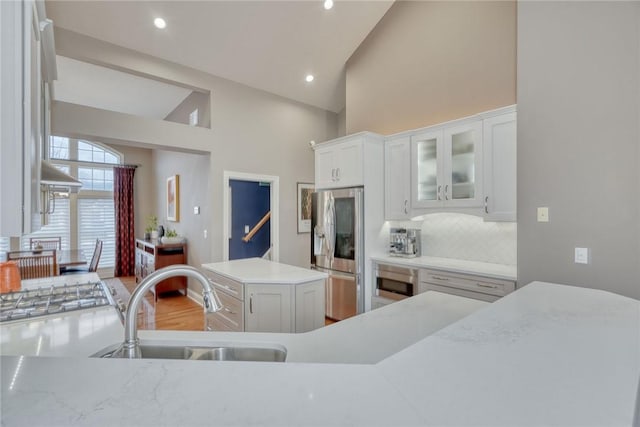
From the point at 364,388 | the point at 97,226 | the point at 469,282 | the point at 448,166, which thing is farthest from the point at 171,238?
the point at 364,388

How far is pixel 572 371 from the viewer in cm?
64

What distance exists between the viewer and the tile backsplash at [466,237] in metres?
2.89

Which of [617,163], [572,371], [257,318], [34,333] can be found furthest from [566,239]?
[34,333]

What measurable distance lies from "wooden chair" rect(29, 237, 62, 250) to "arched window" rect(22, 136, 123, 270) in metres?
0.21

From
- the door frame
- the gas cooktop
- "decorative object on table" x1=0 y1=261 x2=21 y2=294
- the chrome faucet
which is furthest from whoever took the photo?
the door frame

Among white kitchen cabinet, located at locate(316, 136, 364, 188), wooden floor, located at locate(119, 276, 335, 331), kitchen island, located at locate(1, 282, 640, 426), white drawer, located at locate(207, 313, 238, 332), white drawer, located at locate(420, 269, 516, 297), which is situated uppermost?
white kitchen cabinet, located at locate(316, 136, 364, 188)

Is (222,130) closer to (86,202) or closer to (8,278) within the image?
(8,278)

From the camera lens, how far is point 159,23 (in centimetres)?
330

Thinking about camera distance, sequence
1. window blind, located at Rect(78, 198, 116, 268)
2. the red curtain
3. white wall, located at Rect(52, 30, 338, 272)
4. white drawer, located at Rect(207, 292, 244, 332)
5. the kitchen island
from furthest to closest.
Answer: the red curtain
window blind, located at Rect(78, 198, 116, 268)
white wall, located at Rect(52, 30, 338, 272)
white drawer, located at Rect(207, 292, 244, 332)
the kitchen island

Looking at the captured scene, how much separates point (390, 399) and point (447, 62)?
3.60 m

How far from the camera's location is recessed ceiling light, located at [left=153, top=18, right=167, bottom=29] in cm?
326

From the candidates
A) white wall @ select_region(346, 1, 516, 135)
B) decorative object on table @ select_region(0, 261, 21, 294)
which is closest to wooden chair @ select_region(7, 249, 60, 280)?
decorative object on table @ select_region(0, 261, 21, 294)

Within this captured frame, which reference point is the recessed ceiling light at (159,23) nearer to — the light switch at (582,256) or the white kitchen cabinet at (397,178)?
the white kitchen cabinet at (397,178)

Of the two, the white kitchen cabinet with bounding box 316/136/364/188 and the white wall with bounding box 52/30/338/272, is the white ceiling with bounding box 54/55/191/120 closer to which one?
the white wall with bounding box 52/30/338/272
